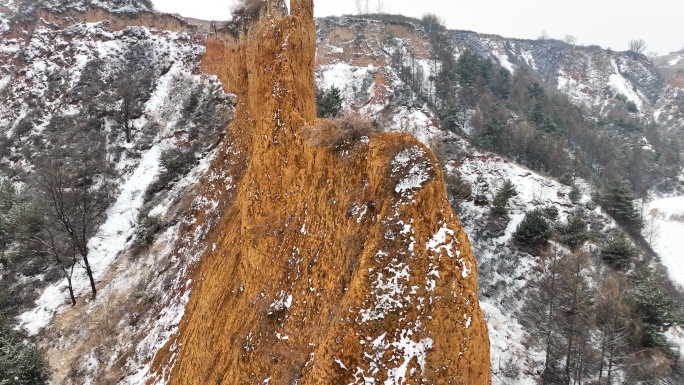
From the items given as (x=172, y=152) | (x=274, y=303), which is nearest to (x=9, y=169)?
(x=172, y=152)

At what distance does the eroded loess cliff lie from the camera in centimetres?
758

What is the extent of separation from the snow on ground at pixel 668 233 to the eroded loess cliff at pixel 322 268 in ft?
149

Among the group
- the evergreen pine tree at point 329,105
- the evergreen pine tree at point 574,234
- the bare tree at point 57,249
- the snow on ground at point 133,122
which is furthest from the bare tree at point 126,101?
the evergreen pine tree at point 574,234

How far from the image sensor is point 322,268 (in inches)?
405

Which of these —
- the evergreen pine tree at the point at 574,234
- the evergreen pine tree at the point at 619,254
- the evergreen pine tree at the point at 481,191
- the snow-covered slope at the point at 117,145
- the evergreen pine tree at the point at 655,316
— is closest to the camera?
the snow-covered slope at the point at 117,145

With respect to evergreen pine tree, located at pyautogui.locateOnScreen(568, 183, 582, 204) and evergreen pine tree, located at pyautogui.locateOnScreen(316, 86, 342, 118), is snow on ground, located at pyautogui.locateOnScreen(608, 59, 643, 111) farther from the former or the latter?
evergreen pine tree, located at pyautogui.locateOnScreen(316, 86, 342, 118)

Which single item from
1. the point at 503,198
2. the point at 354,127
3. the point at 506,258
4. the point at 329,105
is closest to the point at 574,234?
the point at 506,258

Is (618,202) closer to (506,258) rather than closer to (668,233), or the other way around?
(506,258)

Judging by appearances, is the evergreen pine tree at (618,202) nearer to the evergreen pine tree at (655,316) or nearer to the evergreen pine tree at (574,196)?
the evergreen pine tree at (574,196)

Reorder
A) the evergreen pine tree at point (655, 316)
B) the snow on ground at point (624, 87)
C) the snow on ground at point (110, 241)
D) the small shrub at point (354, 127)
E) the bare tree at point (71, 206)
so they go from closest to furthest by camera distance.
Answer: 1. the small shrub at point (354, 127)
2. the evergreen pine tree at point (655, 316)
3. the snow on ground at point (110, 241)
4. the bare tree at point (71, 206)
5. the snow on ground at point (624, 87)

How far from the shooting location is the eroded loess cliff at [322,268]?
24.9 ft

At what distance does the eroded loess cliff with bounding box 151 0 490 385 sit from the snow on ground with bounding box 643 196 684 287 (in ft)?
149

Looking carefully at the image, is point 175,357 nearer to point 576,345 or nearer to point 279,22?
point 279,22

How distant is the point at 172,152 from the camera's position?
30.1m
